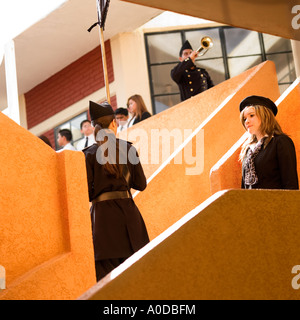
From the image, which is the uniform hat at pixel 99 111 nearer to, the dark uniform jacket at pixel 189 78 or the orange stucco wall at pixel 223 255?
the orange stucco wall at pixel 223 255

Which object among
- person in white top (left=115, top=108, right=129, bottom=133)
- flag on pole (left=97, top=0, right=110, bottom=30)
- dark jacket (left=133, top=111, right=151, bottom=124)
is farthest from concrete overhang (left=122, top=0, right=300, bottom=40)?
person in white top (left=115, top=108, right=129, bottom=133)

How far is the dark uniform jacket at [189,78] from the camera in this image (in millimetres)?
8391

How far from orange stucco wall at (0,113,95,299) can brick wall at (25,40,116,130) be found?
7614 mm

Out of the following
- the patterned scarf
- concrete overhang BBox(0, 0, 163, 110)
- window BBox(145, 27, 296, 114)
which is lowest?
the patterned scarf

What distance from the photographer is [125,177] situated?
4.71 metres

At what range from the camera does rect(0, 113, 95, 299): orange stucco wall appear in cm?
434

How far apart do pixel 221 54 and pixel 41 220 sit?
830 centimetres

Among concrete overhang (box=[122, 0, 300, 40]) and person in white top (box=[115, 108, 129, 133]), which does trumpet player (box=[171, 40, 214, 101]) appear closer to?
person in white top (box=[115, 108, 129, 133])

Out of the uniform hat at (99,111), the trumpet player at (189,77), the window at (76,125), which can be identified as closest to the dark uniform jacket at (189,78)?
the trumpet player at (189,77)

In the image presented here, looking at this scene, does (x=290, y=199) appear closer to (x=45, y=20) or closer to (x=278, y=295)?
(x=278, y=295)

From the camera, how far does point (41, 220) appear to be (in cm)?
454

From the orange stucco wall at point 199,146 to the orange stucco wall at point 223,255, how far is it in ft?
8.95

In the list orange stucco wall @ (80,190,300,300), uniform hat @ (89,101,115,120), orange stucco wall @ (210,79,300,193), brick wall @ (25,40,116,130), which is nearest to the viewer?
orange stucco wall @ (80,190,300,300)

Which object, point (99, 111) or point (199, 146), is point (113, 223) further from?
point (199, 146)
